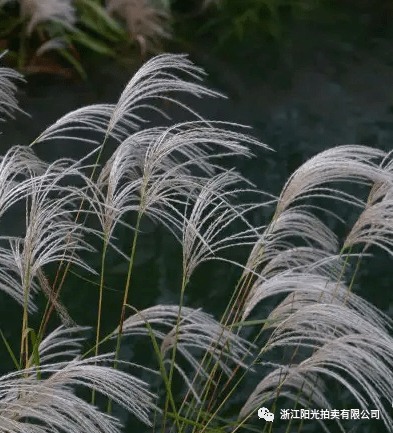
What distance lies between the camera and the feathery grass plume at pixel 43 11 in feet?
16.9

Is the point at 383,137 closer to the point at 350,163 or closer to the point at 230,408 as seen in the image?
the point at 230,408

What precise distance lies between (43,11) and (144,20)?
0.73m

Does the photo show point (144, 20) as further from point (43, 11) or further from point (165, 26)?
point (43, 11)

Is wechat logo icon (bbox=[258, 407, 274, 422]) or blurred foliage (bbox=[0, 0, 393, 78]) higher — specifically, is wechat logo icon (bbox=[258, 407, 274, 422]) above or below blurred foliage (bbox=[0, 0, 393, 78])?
below

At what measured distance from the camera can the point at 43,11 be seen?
516cm

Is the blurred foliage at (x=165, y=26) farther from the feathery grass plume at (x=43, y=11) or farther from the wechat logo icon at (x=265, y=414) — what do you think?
the wechat logo icon at (x=265, y=414)

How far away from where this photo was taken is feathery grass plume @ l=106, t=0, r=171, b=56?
5672 millimetres

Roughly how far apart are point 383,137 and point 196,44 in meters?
1.73

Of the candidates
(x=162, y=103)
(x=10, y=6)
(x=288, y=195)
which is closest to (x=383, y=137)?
(x=162, y=103)

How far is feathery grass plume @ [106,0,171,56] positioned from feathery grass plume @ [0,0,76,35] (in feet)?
1.43

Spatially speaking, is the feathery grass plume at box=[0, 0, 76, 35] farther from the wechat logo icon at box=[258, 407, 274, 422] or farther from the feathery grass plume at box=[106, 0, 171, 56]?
the wechat logo icon at box=[258, 407, 274, 422]

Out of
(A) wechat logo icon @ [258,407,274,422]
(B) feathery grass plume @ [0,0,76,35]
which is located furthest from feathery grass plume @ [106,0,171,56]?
(A) wechat logo icon @ [258,407,274,422]

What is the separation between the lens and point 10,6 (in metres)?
5.61

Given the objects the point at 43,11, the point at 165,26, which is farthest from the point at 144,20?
the point at 43,11
